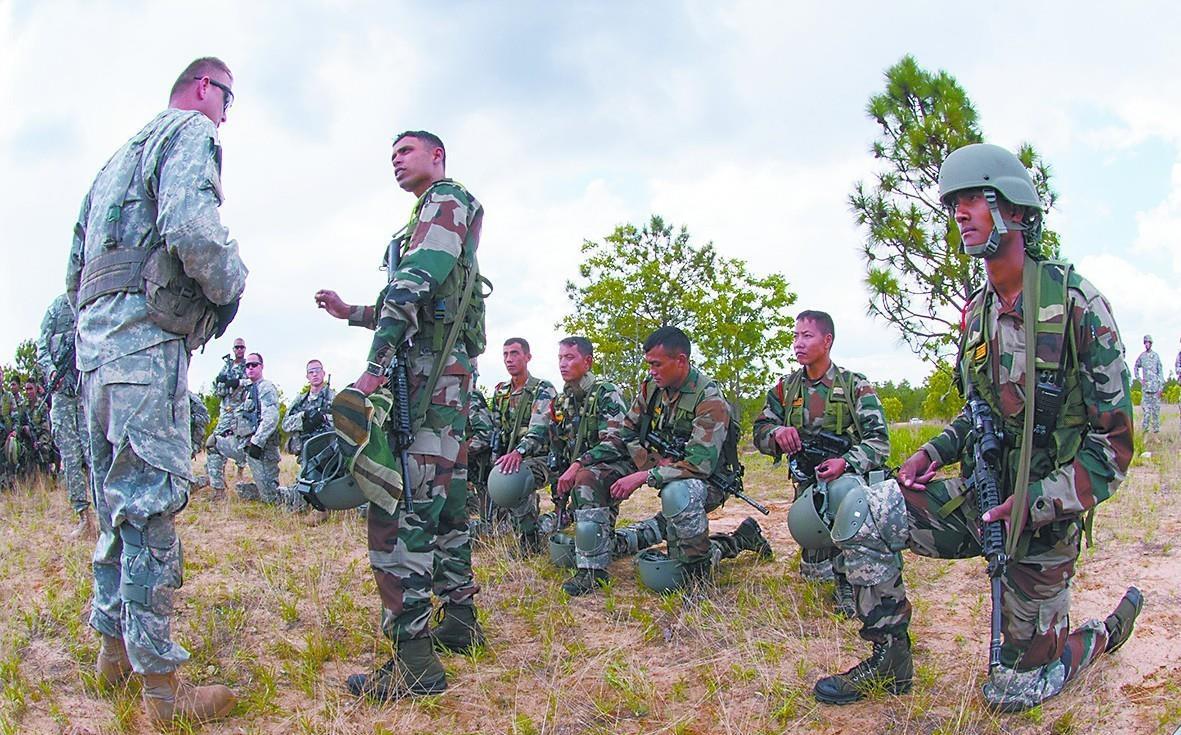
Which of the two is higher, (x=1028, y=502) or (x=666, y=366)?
(x=666, y=366)

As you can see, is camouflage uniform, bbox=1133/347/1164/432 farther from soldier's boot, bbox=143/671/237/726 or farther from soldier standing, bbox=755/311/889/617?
soldier's boot, bbox=143/671/237/726

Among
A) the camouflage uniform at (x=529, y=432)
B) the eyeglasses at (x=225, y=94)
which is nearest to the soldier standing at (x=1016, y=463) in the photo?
the eyeglasses at (x=225, y=94)

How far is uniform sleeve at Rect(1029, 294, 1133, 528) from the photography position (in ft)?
9.48

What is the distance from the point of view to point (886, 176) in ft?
34.7

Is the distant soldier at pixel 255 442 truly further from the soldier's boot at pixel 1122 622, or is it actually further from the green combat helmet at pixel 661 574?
the soldier's boot at pixel 1122 622

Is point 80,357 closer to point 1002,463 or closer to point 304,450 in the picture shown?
point 304,450

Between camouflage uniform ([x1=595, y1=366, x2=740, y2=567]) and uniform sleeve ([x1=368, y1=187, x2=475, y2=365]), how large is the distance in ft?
6.91

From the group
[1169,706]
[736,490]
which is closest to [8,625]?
[736,490]

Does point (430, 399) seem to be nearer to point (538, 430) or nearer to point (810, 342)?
point (810, 342)

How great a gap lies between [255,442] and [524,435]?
3.49m

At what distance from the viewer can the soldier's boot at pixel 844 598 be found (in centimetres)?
440

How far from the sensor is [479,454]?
7309mm

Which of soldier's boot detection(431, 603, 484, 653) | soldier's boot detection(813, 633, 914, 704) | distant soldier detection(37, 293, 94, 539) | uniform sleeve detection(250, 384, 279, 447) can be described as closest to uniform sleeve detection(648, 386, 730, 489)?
soldier's boot detection(431, 603, 484, 653)

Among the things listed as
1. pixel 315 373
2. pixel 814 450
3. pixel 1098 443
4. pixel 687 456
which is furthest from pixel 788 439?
pixel 315 373
